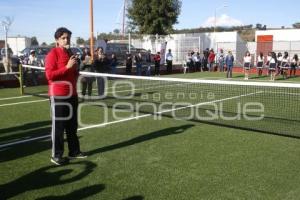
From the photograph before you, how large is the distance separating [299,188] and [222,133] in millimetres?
3573

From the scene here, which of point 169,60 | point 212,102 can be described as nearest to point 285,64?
point 169,60

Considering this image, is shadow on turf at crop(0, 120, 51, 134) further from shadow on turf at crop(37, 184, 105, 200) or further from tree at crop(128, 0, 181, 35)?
tree at crop(128, 0, 181, 35)

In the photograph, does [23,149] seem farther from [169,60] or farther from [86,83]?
[169,60]

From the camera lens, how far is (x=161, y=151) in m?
7.65

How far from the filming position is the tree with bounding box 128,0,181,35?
39438mm

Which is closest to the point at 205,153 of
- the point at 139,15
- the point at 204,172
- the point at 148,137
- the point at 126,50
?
the point at 204,172

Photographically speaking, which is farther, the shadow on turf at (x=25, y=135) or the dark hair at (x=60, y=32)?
the shadow on turf at (x=25, y=135)

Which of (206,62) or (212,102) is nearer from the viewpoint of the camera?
(212,102)

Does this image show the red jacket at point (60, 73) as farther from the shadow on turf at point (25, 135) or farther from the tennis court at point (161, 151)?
the shadow on turf at point (25, 135)

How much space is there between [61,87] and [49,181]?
63.0 inches

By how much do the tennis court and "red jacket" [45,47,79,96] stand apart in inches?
53.8

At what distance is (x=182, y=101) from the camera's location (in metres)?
14.4

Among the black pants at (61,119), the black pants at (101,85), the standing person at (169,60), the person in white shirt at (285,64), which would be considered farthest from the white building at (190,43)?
the black pants at (61,119)

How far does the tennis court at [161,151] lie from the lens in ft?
18.6
